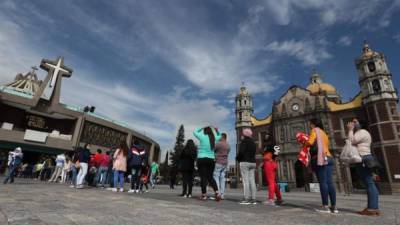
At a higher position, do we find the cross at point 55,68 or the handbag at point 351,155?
the cross at point 55,68

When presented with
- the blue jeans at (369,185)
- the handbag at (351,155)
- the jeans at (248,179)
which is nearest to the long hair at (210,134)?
the jeans at (248,179)

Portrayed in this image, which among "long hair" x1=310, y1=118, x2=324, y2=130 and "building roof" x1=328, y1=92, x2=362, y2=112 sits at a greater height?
"building roof" x1=328, y1=92, x2=362, y2=112

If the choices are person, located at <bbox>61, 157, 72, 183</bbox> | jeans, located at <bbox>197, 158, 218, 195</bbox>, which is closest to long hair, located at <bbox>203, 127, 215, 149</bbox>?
jeans, located at <bbox>197, 158, 218, 195</bbox>

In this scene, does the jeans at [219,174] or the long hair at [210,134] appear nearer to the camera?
the long hair at [210,134]

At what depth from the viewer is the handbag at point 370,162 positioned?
418 cm

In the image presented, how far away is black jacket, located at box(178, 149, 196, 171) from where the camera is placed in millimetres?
6996

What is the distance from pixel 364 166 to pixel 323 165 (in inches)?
27.3

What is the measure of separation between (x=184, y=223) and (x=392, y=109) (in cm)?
3505

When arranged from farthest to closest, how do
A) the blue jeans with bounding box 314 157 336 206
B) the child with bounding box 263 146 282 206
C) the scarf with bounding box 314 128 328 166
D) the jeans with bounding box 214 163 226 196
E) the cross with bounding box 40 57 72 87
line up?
the cross with bounding box 40 57 72 87
the jeans with bounding box 214 163 226 196
the child with bounding box 263 146 282 206
the scarf with bounding box 314 128 328 166
the blue jeans with bounding box 314 157 336 206

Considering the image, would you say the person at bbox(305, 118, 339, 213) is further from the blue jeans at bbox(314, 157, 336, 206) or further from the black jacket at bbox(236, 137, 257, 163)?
the black jacket at bbox(236, 137, 257, 163)

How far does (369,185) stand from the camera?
14.0ft

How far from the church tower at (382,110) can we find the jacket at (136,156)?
29067 mm

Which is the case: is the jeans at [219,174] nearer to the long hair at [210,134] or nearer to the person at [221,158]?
the person at [221,158]

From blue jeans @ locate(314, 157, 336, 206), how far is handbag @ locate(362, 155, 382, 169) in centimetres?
54
